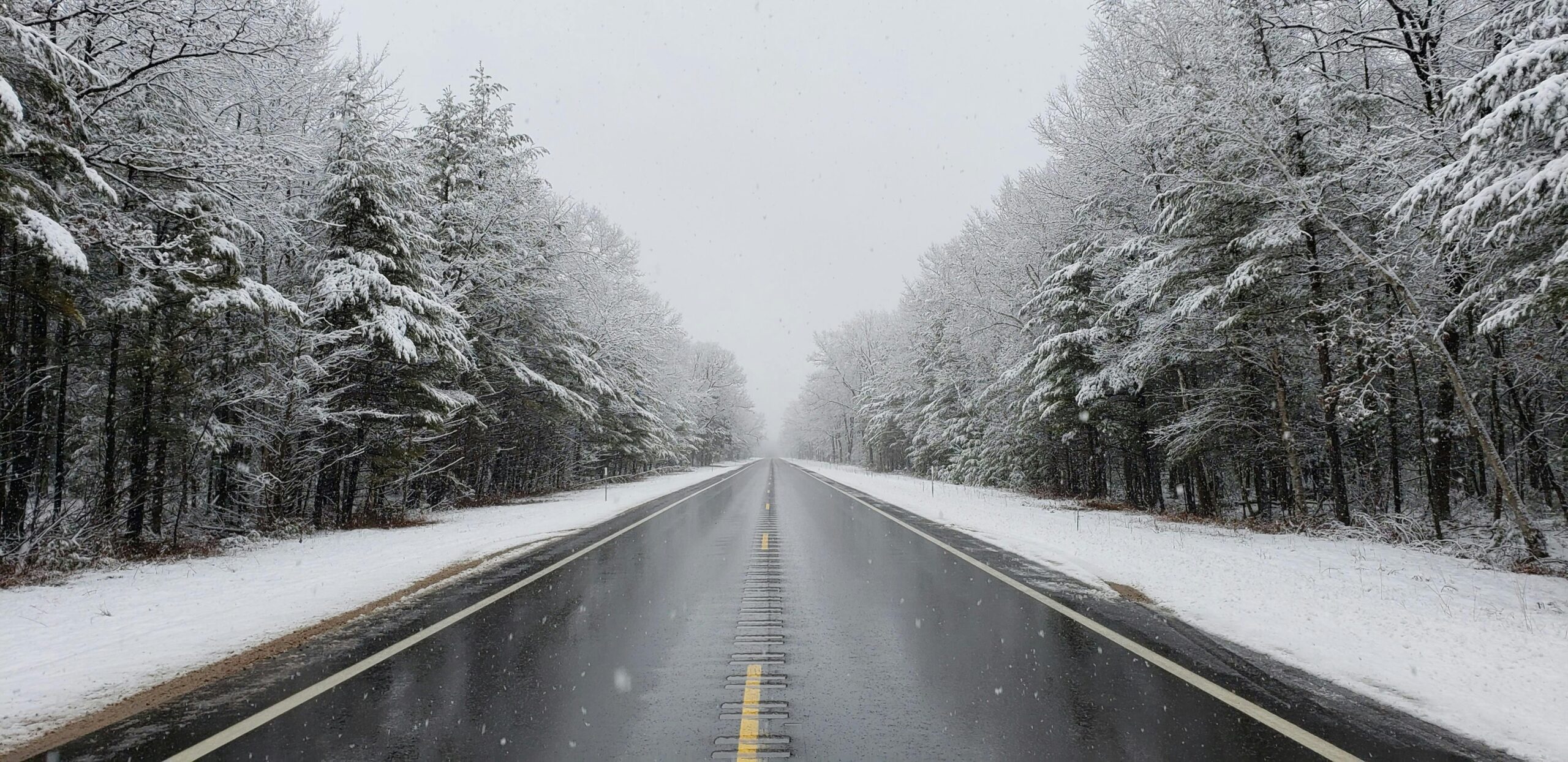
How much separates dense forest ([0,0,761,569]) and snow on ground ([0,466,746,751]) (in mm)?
1657

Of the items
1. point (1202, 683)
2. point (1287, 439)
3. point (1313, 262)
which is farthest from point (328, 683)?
point (1287, 439)

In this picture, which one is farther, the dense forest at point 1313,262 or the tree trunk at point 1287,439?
the tree trunk at point 1287,439

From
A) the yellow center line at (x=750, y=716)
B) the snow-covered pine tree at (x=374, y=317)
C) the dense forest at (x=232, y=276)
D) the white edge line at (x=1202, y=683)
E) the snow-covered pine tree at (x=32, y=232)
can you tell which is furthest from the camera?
→ the snow-covered pine tree at (x=374, y=317)

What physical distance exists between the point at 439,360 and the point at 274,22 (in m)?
7.20

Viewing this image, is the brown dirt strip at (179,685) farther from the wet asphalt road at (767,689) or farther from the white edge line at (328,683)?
the white edge line at (328,683)

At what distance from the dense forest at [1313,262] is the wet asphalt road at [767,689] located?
6.51m

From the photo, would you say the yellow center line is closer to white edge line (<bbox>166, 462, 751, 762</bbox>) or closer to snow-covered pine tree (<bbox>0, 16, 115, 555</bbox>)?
white edge line (<bbox>166, 462, 751, 762</bbox>)

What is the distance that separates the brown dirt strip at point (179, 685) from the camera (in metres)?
4.10

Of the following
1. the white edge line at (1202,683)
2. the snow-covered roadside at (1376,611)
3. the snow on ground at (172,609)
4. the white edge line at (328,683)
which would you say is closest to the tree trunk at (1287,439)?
the snow-covered roadside at (1376,611)

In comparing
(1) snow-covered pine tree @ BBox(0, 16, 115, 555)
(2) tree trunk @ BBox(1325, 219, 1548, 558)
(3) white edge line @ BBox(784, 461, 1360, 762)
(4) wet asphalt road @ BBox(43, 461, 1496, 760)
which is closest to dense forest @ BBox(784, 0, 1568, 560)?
(2) tree trunk @ BBox(1325, 219, 1548, 558)

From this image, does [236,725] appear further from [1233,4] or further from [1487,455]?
[1233,4]

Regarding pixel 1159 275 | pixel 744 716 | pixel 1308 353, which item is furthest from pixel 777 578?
pixel 1308 353

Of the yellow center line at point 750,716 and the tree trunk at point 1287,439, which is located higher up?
the tree trunk at point 1287,439

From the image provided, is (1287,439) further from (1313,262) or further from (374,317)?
(374,317)
